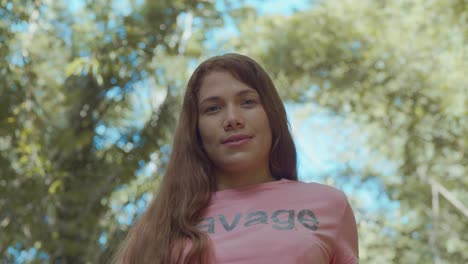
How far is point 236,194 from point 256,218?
0.12 metres

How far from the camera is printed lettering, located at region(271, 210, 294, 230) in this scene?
152cm

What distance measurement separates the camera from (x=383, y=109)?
27.2 feet

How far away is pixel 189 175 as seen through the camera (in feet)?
5.61

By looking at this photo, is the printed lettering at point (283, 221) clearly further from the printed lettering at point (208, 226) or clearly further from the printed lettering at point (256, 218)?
the printed lettering at point (208, 226)

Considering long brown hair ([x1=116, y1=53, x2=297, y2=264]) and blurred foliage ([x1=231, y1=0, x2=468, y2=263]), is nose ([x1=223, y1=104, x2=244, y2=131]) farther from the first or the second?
blurred foliage ([x1=231, y1=0, x2=468, y2=263])

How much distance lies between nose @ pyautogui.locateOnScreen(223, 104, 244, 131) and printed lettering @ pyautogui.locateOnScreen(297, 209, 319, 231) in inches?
9.9

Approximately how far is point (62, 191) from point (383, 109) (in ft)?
16.7

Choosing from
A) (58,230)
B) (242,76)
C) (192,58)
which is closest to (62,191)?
(58,230)

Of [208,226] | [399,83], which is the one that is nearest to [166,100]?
[208,226]

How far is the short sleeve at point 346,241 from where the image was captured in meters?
1.54

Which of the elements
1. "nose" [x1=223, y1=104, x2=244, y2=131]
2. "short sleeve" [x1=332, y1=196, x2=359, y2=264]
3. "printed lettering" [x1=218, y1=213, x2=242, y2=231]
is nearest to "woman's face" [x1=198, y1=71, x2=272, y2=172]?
"nose" [x1=223, y1=104, x2=244, y2=131]

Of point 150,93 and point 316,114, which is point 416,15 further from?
point 150,93

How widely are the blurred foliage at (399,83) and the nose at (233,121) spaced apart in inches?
240

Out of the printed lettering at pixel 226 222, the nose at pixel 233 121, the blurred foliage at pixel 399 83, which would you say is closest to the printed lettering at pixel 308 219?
the printed lettering at pixel 226 222
